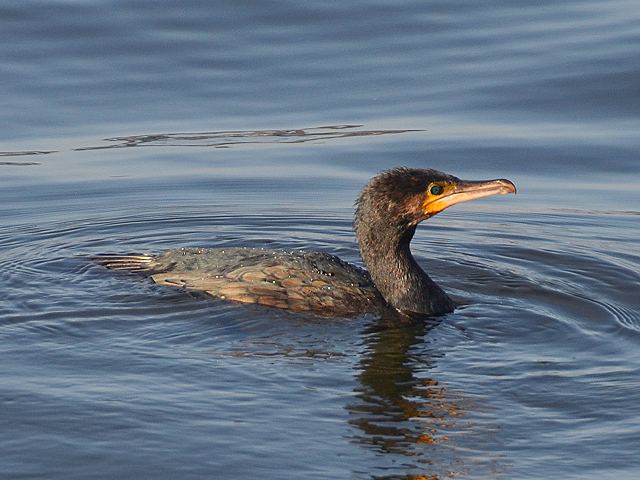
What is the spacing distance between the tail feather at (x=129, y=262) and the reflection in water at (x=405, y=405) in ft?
6.52

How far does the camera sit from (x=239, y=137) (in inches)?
594

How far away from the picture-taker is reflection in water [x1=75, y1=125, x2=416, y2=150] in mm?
Answer: 14867

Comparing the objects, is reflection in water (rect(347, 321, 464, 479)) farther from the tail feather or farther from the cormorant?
the tail feather

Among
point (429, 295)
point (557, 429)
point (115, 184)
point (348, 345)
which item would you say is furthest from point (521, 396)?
point (115, 184)

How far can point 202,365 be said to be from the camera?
8.38m

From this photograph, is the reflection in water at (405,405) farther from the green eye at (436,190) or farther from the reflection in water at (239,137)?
the reflection in water at (239,137)

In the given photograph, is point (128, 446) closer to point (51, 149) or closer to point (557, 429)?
point (557, 429)

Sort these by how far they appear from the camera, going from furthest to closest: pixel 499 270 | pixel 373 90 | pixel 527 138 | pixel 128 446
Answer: pixel 373 90
pixel 527 138
pixel 499 270
pixel 128 446

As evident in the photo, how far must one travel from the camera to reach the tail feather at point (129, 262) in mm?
10422

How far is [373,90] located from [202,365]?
8.75 metres

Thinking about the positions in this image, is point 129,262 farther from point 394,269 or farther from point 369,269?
point 394,269

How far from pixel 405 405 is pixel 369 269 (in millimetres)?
2253

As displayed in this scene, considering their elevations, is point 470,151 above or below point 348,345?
above

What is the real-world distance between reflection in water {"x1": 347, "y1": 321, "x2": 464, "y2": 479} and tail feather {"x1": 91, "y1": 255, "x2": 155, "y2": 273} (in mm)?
1988
